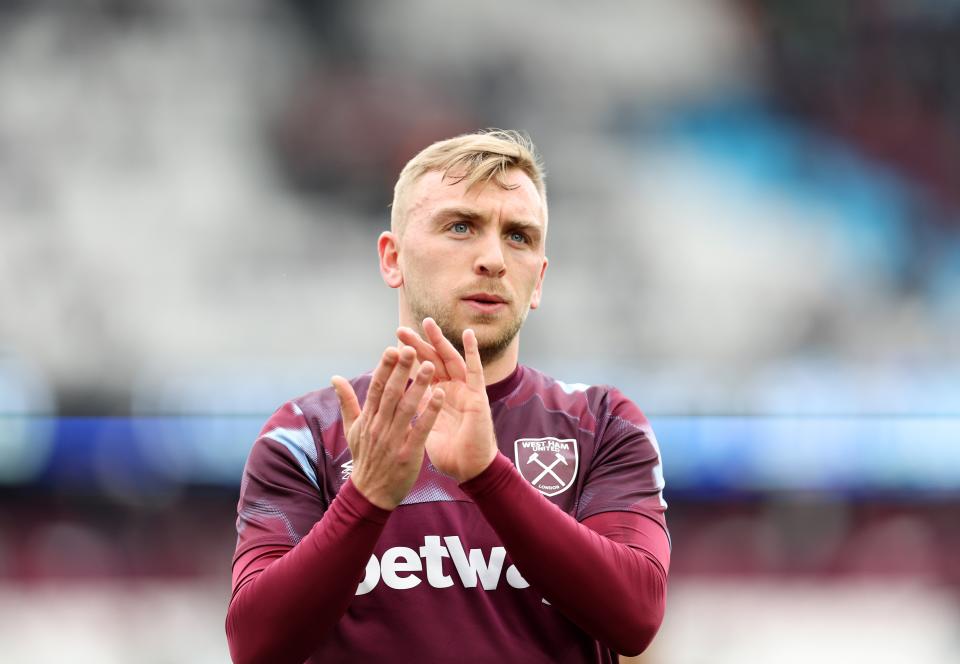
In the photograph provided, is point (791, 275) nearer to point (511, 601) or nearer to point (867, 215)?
point (867, 215)

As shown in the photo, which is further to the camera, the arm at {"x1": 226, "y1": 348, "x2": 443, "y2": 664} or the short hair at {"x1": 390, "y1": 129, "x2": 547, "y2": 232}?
the short hair at {"x1": 390, "y1": 129, "x2": 547, "y2": 232}

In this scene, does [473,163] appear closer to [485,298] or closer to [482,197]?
[482,197]

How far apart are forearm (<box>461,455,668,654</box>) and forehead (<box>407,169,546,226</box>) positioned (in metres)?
0.63

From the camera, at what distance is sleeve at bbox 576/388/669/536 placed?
224 centimetres

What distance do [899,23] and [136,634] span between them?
646 cm

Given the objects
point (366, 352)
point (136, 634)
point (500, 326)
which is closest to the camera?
point (500, 326)

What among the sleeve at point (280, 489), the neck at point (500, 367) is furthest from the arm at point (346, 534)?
the neck at point (500, 367)

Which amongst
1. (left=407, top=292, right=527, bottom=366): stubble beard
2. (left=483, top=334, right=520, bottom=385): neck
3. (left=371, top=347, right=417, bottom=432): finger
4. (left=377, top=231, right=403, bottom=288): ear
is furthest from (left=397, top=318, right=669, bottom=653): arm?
(left=377, top=231, right=403, bottom=288): ear

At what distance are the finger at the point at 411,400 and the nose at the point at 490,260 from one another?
0.43 m

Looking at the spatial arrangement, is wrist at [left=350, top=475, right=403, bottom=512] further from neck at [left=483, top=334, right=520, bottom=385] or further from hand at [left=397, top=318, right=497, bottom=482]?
neck at [left=483, top=334, right=520, bottom=385]

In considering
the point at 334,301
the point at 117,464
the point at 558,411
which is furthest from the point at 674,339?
the point at 558,411

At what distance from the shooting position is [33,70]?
7094 mm

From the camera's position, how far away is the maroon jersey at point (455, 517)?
83.5 inches

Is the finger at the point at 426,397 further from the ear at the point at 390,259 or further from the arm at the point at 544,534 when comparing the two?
the ear at the point at 390,259
